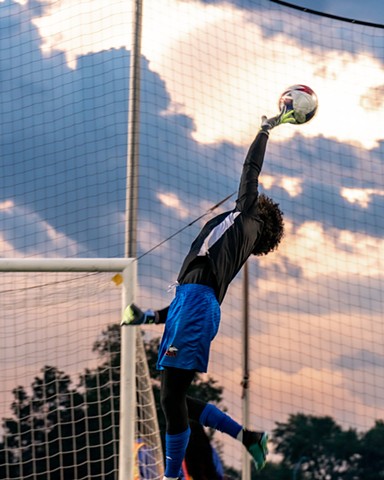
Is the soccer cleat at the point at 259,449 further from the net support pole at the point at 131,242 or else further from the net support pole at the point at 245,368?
the net support pole at the point at 245,368

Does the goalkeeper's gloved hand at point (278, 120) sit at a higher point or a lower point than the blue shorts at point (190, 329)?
higher

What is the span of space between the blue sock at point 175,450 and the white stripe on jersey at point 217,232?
0.99 meters

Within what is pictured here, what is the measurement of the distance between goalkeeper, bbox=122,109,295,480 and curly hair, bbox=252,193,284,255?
12mm

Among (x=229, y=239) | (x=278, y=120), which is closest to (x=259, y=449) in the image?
(x=229, y=239)

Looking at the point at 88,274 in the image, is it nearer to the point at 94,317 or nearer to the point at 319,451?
the point at 94,317

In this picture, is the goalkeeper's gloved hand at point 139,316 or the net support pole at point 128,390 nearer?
the goalkeeper's gloved hand at point 139,316

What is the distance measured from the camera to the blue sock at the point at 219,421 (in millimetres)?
5152

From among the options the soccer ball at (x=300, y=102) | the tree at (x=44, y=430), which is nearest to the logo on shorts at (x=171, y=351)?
the soccer ball at (x=300, y=102)

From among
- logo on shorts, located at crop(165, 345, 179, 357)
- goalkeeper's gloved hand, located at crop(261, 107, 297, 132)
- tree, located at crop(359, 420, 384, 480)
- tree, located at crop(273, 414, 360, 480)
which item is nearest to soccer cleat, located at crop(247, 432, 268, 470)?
logo on shorts, located at crop(165, 345, 179, 357)

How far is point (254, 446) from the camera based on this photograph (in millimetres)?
5125

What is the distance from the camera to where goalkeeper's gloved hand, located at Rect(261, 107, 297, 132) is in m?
5.31

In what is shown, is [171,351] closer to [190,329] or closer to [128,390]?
[190,329]

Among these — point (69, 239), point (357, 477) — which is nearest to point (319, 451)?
point (357, 477)

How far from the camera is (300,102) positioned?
19.1 feet
